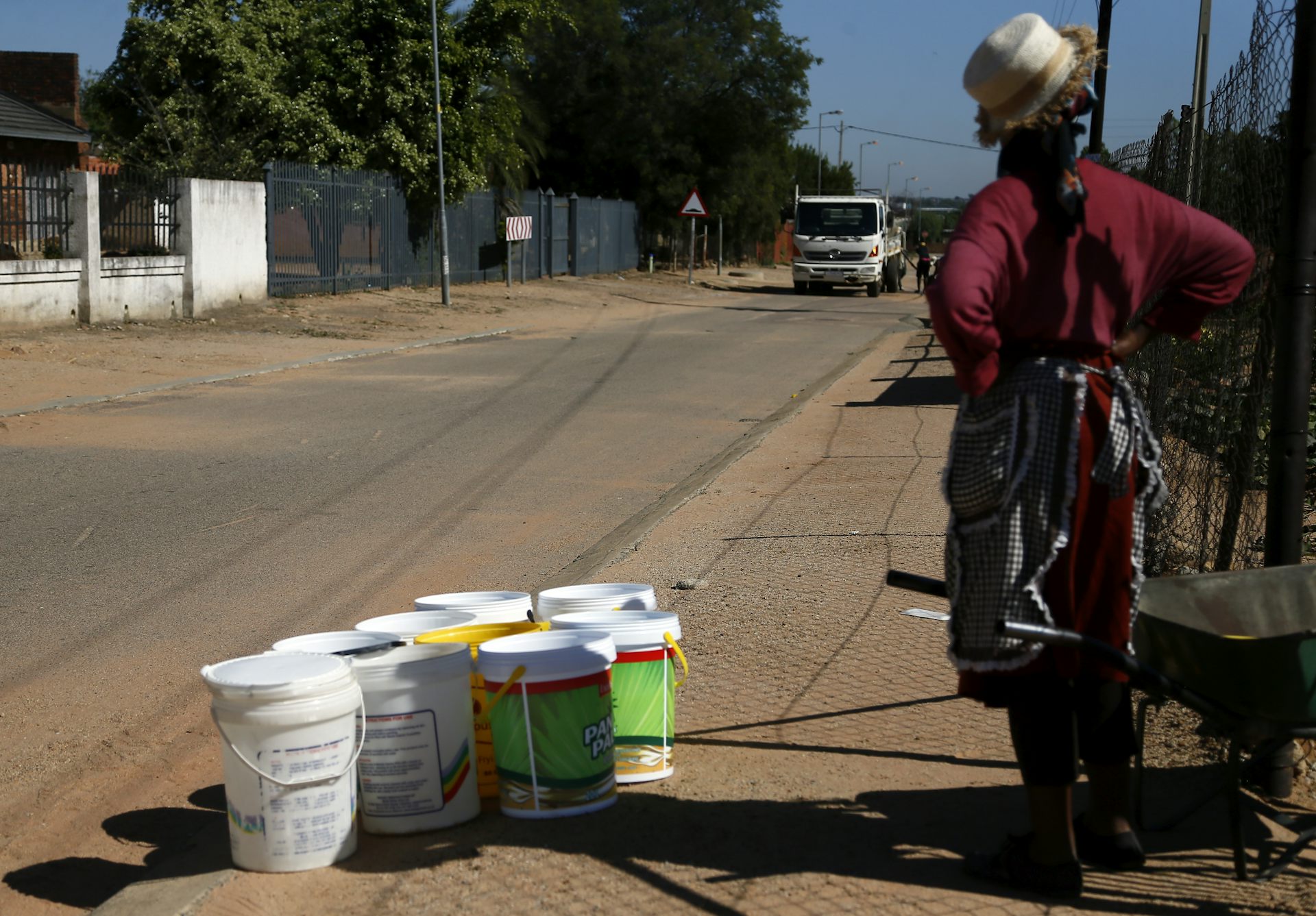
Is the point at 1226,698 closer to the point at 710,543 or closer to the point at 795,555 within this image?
the point at 795,555

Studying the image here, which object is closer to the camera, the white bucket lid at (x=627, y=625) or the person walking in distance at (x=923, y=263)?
the white bucket lid at (x=627, y=625)

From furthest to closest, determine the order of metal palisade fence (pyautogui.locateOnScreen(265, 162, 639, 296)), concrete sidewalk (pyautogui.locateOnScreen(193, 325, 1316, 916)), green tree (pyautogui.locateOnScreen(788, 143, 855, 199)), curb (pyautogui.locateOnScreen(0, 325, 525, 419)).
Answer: green tree (pyautogui.locateOnScreen(788, 143, 855, 199)), metal palisade fence (pyautogui.locateOnScreen(265, 162, 639, 296)), curb (pyautogui.locateOnScreen(0, 325, 525, 419)), concrete sidewalk (pyautogui.locateOnScreen(193, 325, 1316, 916))

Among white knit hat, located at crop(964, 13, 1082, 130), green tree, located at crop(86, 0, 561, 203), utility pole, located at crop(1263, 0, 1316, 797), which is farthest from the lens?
green tree, located at crop(86, 0, 561, 203)

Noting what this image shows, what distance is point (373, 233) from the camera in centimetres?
2872

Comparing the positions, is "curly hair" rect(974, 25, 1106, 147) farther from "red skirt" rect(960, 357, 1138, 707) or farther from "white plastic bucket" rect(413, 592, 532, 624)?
"white plastic bucket" rect(413, 592, 532, 624)

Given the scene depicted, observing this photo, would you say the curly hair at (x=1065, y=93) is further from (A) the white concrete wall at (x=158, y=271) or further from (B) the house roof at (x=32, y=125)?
(B) the house roof at (x=32, y=125)

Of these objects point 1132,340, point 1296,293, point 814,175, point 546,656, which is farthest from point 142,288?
point 814,175

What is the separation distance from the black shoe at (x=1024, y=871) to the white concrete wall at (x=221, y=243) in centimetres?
2022

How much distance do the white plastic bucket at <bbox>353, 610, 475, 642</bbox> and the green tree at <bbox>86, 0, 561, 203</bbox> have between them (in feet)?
86.3

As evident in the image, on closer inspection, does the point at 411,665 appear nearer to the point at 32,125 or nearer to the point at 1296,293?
the point at 1296,293

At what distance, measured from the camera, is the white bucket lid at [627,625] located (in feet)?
12.4

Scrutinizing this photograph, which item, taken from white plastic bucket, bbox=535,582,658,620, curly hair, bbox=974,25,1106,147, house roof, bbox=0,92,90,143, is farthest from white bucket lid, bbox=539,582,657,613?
house roof, bbox=0,92,90,143

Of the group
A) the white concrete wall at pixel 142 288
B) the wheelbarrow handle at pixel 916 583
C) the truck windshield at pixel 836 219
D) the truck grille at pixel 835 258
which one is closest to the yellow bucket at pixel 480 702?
the wheelbarrow handle at pixel 916 583

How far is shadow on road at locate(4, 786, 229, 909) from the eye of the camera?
3.53 m
